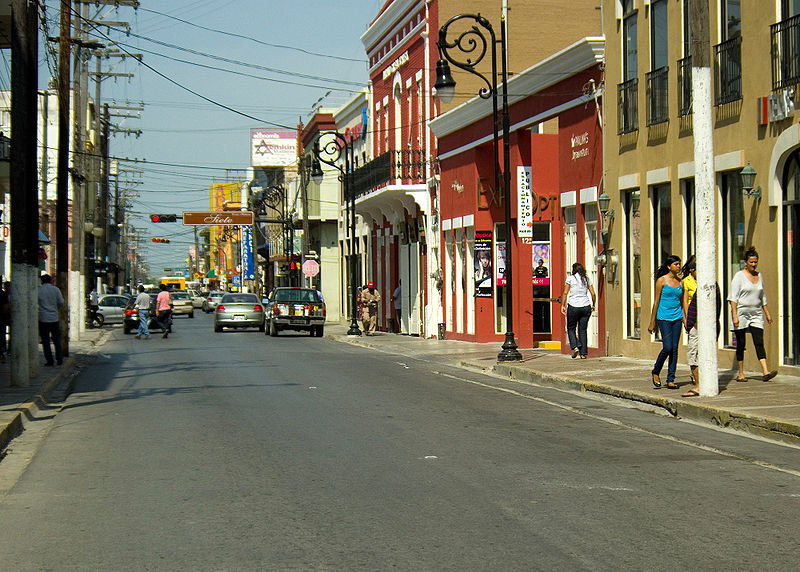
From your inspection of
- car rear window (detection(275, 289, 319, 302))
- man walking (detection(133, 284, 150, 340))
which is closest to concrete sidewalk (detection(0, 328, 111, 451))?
man walking (detection(133, 284, 150, 340))

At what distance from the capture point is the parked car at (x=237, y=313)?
44.9 meters

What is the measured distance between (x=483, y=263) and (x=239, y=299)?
57.7 ft

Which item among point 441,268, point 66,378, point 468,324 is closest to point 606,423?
point 66,378

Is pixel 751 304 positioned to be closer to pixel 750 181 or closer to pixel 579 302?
pixel 750 181

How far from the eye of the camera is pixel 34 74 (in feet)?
56.2

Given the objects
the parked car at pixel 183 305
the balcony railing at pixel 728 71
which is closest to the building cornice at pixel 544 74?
the balcony railing at pixel 728 71

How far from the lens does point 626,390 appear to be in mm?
15625

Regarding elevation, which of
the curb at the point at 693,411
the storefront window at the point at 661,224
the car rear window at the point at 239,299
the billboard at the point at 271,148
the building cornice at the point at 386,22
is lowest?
the curb at the point at 693,411

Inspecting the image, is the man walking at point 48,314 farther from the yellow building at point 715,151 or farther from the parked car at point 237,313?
the parked car at point 237,313

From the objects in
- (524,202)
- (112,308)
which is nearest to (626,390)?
(524,202)

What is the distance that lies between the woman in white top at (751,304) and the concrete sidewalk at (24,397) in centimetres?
939

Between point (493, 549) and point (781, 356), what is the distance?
36.6 ft

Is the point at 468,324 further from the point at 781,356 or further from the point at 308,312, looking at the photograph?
the point at 781,356

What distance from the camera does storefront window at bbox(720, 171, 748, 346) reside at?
58.0 feet
